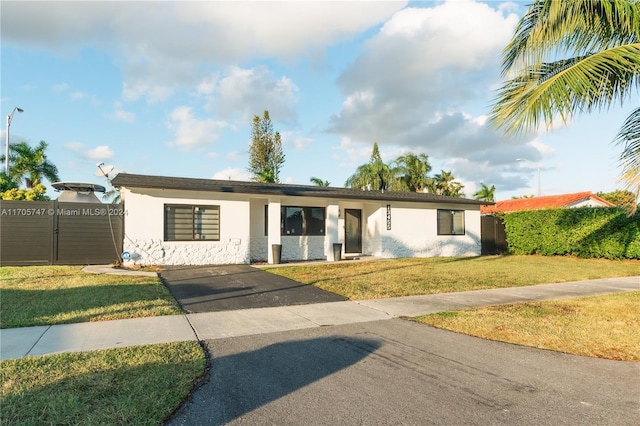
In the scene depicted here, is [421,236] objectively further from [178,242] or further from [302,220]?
[178,242]

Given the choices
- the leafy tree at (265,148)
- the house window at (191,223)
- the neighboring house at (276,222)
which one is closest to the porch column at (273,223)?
the neighboring house at (276,222)

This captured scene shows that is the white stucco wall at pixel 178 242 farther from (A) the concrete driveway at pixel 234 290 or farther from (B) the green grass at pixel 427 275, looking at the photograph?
(B) the green grass at pixel 427 275

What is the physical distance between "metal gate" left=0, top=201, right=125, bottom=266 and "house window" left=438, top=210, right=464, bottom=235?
48.4ft

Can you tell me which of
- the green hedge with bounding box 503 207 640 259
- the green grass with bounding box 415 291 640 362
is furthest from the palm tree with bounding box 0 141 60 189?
the green hedge with bounding box 503 207 640 259

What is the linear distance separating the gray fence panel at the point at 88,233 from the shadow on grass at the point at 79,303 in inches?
195

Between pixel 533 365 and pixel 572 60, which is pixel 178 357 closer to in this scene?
pixel 533 365

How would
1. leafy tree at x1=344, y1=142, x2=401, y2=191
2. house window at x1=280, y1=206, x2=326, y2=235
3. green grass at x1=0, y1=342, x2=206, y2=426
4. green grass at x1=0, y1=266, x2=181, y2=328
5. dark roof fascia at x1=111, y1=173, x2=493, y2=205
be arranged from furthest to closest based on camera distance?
leafy tree at x1=344, y1=142, x2=401, y2=191 < house window at x1=280, y1=206, x2=326, y2=235 < dark roof fascia at x1=111, y1=173, x2=493, y2=205 < green grass at x1=0, y1=266, x2=181, y2=328 < green grass at x1=0, y1=342, x2=206, y2=426

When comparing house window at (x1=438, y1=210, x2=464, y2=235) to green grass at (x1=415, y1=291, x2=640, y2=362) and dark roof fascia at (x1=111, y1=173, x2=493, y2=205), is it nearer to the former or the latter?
dark roof fascia at (x1=111, y1=173, x2=493, y2=205)

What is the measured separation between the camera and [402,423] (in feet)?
9.94

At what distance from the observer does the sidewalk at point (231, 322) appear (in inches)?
194

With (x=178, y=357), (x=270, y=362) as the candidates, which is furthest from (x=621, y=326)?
(x=178, y=357)

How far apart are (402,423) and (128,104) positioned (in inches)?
617

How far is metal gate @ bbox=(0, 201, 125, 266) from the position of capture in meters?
12.5

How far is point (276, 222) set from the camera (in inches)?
606
